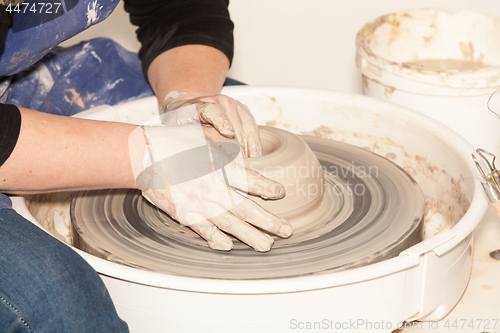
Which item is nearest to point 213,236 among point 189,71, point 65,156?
point 65,156

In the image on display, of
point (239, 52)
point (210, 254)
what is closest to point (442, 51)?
point (239, 52)

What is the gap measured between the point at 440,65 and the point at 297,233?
1315 mm

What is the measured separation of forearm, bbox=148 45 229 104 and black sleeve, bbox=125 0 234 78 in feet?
0.08

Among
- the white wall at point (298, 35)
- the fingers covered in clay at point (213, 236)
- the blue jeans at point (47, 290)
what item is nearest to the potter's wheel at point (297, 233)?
the fingers covered in clay at point (213, 236)

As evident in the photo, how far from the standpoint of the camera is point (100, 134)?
1.02 m

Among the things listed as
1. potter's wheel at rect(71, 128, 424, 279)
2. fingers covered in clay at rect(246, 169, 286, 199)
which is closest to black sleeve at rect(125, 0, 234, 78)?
potter's wheel at rect(71, 128, 424, 279)

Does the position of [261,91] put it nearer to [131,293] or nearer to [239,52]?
[131,293]

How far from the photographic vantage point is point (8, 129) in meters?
0.92

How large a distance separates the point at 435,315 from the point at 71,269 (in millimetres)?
744

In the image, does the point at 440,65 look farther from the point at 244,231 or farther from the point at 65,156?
the point at 65,156

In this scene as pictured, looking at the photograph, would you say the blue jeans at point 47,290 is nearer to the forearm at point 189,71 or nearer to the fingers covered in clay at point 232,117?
the fingers covered in clay at point 232,117

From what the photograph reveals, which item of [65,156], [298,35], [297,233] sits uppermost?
[65,156]

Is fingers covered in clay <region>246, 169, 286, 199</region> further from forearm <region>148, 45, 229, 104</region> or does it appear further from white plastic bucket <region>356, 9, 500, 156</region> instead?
white plastic bucket <region>356, 9, 500, 156</region>

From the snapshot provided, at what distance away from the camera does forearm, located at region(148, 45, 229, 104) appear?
4.71ft
